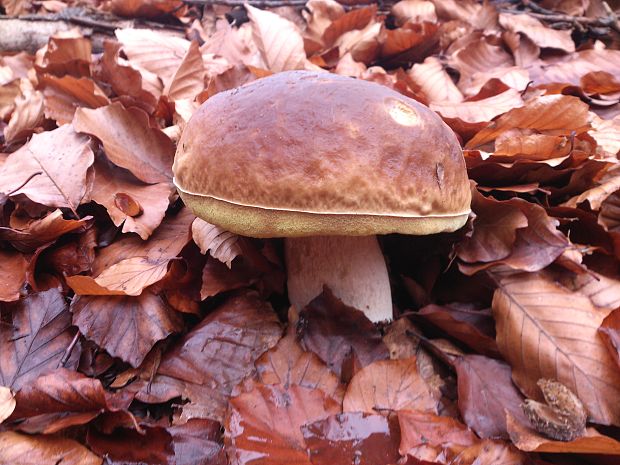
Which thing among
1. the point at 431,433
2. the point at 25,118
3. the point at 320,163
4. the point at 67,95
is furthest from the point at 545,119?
the point at 25,118

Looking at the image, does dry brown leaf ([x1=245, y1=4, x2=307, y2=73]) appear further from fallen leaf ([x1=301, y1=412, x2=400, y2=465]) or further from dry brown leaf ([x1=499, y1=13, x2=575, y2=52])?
fallen leaf ([x1=301, y1=412, x2=400, y2=465])

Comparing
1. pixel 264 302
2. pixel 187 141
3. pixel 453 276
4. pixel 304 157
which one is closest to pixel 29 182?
pixel 187 141

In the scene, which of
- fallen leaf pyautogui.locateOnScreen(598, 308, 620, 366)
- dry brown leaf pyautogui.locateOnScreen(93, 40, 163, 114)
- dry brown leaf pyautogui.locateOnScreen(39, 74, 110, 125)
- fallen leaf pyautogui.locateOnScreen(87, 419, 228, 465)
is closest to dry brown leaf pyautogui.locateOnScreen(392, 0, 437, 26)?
dry brown leaf pyautogui.locateOnScreen(93, 40, 163, 114)

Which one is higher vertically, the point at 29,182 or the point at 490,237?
the point at 29,182

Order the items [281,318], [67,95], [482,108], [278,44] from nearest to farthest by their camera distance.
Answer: [281,318], [482,108], [67,95], [278,44]

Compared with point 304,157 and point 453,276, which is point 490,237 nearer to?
point 453,276

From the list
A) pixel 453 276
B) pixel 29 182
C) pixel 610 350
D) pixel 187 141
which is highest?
pixel 187 141

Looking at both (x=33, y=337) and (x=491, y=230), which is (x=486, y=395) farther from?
(x=33, y=337)

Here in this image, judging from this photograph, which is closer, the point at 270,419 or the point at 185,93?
the point at 270,419
